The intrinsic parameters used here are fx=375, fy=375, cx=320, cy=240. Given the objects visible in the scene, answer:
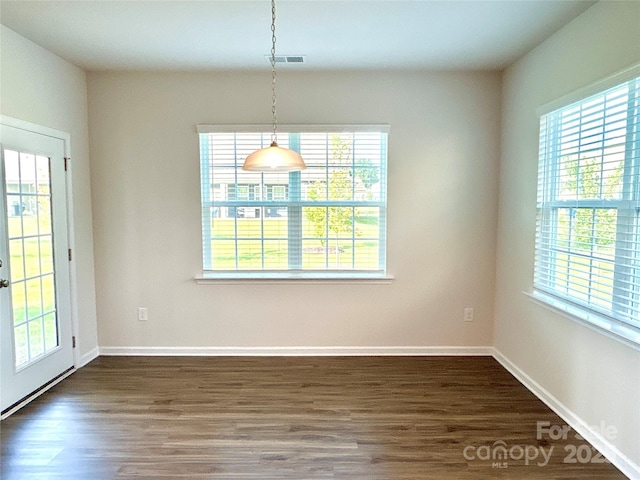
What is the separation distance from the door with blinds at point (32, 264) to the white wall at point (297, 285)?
0.46 metres

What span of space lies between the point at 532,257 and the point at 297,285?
2066 mm

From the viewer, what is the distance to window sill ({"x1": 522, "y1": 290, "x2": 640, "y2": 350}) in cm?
202

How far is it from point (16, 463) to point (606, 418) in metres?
3.45

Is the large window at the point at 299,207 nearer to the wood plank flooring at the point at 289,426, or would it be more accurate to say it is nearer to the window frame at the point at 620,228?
the wood plank flooring at the point at 289,426

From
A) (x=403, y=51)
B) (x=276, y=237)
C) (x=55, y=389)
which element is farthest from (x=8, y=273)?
(x=403, y=51)

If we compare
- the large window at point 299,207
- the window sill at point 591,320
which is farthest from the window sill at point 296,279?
the window sill at point 591,320

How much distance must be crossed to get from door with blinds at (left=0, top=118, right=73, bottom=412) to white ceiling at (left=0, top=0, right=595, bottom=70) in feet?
2.63

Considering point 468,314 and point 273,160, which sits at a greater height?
point 273,160

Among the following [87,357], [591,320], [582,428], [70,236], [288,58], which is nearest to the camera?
[591,320]

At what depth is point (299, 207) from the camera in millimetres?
3668

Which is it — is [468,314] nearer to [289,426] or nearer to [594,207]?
[594,207]

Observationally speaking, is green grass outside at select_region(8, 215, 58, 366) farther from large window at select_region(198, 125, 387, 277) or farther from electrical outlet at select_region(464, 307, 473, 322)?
electrical outlet at select_region(464, 307, 473, 322)

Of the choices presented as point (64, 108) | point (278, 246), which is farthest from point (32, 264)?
point (278, 246)

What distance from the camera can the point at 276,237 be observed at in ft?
12.1
